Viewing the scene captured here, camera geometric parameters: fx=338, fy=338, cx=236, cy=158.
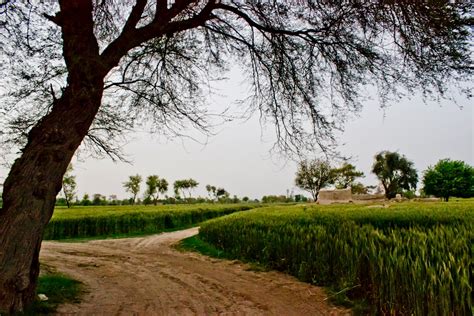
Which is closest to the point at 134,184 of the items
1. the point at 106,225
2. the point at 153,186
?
the point at 153,186

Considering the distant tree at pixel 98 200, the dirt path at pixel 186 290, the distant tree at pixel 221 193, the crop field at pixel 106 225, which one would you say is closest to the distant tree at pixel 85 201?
the distant tree at pixel 98 200

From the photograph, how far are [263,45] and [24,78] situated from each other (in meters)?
4.58

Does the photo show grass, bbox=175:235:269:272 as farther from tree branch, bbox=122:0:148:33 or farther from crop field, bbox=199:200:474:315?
tree branch, bbox=122:0:148:33

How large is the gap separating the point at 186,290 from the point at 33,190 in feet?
10.5

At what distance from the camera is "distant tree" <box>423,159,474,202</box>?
4947cm

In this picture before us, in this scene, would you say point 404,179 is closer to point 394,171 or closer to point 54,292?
point 394,171

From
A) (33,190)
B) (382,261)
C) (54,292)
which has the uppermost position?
(33,190)

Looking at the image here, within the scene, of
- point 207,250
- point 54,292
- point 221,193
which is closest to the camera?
point 54,292

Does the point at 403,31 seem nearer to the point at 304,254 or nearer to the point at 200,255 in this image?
the point at 304,254

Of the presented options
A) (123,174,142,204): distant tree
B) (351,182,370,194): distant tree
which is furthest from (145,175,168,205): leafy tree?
(351,182,370,194): distant tree

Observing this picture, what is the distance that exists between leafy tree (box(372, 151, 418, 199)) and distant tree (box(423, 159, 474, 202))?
12.1 m

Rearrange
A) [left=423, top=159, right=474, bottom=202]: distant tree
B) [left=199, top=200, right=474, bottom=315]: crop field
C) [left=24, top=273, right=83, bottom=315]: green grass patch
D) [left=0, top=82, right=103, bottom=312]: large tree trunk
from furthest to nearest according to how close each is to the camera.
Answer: [left=423, top=159, right=474, bottom=202]: distant tree → [left=24, top=273, right=83, bottom=315]: green grass patch → [left=0, top=82, right=103, bottom=312]: large tree trunk → [left=199, top=200, right=474, bottom=315]: crop field

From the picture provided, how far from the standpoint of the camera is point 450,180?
49969 millimetres

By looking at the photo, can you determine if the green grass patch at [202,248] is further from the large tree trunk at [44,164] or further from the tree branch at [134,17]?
the tree branch at [134,17]
